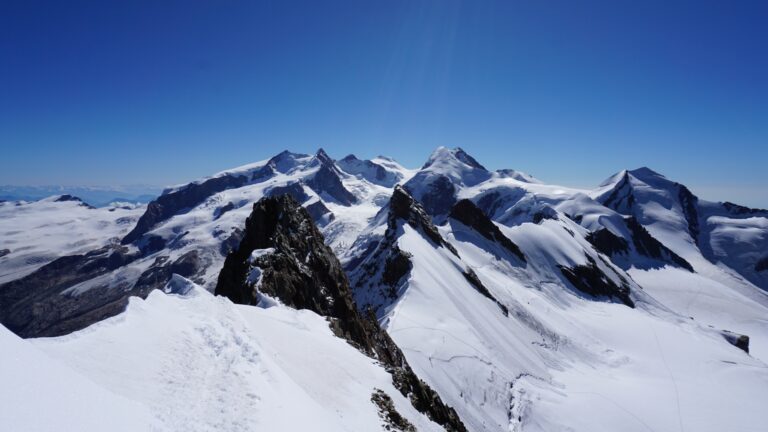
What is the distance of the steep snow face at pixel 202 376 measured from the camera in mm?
8500

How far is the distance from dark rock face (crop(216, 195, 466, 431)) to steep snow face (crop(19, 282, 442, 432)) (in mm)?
4700

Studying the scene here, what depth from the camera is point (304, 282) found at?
3609 centimetres

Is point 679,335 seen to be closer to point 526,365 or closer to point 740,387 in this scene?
point 740,387

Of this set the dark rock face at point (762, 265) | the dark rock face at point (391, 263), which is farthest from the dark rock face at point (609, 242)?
the dark rock face at point (391, 263)

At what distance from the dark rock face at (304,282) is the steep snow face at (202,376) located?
4.70 meters

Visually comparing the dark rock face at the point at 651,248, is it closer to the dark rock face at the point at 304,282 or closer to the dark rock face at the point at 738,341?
the dark rock face at the point at 738,341

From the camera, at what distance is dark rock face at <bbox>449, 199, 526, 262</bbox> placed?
311ft

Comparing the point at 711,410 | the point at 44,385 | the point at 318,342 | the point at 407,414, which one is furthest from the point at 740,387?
the point at 44,385

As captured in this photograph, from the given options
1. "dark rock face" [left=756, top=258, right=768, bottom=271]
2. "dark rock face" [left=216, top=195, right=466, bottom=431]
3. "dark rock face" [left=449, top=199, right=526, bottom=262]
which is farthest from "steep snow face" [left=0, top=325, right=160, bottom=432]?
"dark rock face" [left=756, top=258, right=768, bottom=271]

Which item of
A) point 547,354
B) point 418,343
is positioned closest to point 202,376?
point 418,343

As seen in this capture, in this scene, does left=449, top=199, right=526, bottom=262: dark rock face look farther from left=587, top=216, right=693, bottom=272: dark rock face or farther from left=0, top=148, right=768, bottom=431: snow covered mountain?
left=587, top=216, right=693, bottom=272: dark rock face

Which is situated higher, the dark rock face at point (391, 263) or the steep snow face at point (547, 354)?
the dark rock face at point (391, 263)

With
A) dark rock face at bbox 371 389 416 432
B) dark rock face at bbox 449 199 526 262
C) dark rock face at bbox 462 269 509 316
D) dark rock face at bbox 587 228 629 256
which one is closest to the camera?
dark rock face at bbox 371 389 416 432

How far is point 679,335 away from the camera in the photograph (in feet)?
252
